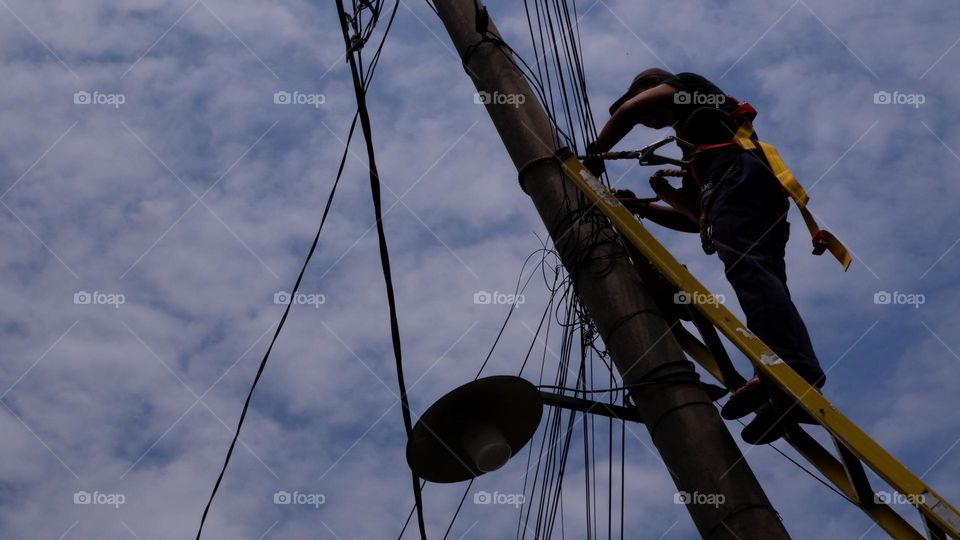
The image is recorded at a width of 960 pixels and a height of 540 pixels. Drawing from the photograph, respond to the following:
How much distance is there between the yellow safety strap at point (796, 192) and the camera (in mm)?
4352

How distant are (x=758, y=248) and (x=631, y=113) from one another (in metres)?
0.91

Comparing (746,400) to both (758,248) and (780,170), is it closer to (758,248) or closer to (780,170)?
(758,248)

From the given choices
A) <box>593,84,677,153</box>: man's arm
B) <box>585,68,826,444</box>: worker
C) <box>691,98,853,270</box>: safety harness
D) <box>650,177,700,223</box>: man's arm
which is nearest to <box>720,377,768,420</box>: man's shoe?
<box>585,68,826,444</box>: worker

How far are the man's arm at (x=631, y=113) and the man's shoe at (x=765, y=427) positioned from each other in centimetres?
149

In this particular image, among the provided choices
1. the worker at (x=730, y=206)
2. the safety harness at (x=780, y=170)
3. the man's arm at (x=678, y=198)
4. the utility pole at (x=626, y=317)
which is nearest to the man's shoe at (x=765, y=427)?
the worker at (x=730, y=206)

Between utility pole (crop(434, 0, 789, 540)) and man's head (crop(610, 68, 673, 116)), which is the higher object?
man's head (crop(610, 68, 673, 116))

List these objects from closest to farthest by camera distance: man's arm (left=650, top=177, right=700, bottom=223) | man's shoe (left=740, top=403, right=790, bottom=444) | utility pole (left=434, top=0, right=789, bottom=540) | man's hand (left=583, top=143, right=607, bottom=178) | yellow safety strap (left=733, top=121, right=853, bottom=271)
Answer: utility pole (left=434, top=0, right=789, bottom=540) < man's shoe (left=740, top=403, right=790, bottom=444) < yellow safety strap (left=733, top=121, right=853, bottom=271) < man's hand (left=583, top=143, right=607, bottom=178) < man's arm (left=650, top=177, right=700, bottom=223)

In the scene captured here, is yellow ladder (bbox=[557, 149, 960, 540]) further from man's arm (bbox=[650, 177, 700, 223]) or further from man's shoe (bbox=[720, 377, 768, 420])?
man's arm (bbox=[650, 177, 700, 223])

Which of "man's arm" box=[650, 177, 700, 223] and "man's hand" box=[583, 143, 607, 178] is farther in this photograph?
"man's arm" box=[650, 177, 700, 223]

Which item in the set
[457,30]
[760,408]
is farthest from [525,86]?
[760,408]

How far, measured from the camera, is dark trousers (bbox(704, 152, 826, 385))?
3.89 m

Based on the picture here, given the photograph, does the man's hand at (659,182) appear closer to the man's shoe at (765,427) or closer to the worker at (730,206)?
the worker at (730,206)

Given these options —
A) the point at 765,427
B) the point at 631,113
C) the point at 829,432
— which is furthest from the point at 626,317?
the point at 631,113

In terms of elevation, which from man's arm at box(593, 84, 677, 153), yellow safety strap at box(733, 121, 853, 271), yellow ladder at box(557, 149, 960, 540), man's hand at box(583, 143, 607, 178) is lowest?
yellow ladder at box(557, 149, 960, 540)
